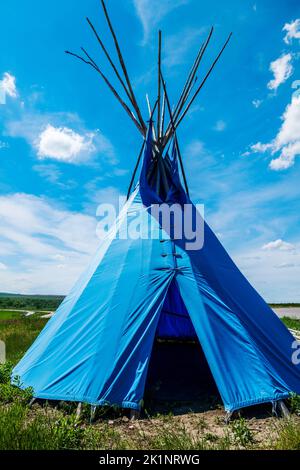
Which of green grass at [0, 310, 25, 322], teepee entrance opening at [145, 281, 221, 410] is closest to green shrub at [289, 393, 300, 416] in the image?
teepee entrance opening at [145, 281, 221, 410]

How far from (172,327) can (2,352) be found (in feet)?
16.7

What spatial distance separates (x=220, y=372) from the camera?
447 centimetres

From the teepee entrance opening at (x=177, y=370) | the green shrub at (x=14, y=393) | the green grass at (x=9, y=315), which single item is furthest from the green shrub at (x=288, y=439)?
the green grass at (x=9, y=315)

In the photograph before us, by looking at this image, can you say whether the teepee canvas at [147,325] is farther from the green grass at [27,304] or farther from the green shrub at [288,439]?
the green grass at [27,304]

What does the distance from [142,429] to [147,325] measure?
1372 mm

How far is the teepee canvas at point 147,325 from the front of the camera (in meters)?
4.45

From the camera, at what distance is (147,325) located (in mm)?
4840

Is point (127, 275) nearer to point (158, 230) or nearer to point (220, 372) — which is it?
point (158, 230)

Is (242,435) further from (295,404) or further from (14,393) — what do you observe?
(14,393)

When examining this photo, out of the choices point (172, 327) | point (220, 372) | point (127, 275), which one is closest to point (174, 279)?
point (127, 275)

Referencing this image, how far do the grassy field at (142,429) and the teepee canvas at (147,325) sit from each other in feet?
0.69

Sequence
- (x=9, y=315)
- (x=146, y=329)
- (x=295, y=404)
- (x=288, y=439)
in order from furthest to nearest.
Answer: (x=9, y=315), (x=146, y=329), (x=295, y=404), (x=288, y=439)

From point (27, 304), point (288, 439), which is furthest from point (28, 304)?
point (288, 439)
